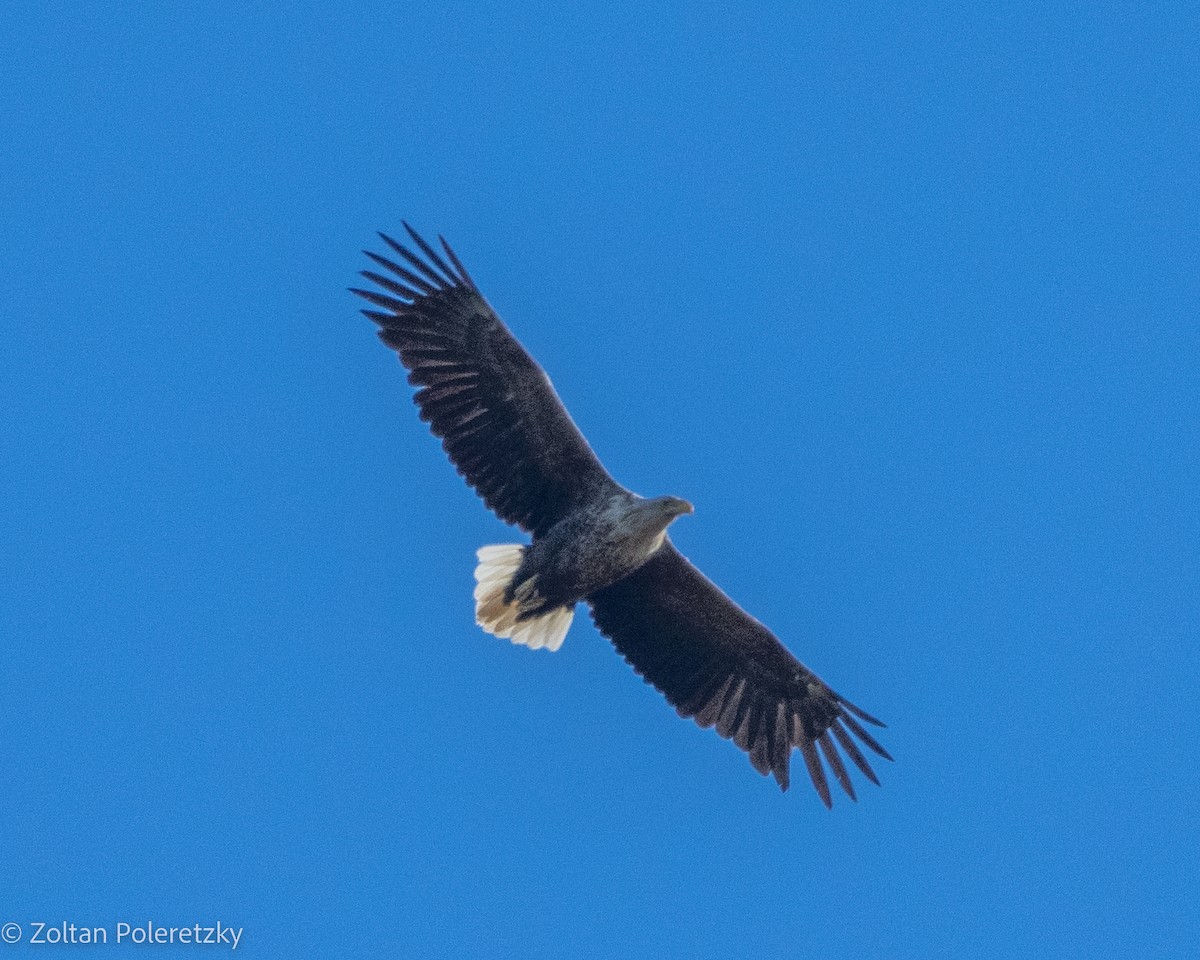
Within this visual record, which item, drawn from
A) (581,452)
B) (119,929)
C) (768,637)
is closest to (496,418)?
(581,452)

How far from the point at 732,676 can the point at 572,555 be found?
1.67m

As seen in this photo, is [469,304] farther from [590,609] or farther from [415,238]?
[590,609]

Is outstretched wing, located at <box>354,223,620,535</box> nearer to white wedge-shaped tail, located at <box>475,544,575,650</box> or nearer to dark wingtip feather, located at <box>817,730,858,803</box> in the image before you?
white wedge-shaped tail, located at <box>475,544,575,650</box>

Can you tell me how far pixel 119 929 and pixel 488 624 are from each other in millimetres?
3232

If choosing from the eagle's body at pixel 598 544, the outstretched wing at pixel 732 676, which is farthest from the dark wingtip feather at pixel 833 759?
the eagle's body at pixel 598 544

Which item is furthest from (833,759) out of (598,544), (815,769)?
(598,544)

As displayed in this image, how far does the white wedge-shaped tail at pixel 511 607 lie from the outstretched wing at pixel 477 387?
354 mm

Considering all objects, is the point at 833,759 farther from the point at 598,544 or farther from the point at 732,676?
A: the point at 598,544

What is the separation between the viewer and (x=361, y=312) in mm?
14070

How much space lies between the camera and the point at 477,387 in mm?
14078

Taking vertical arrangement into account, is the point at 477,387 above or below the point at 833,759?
above

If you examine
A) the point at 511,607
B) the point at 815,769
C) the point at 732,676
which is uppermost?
the point at 511,607

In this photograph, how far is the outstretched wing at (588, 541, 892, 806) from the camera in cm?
1458

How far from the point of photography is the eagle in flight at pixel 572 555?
14.0 meters
